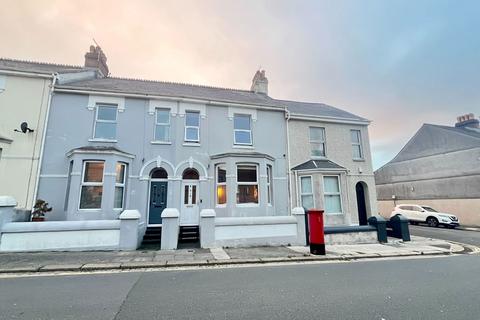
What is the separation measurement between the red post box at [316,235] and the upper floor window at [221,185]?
4.85 metres

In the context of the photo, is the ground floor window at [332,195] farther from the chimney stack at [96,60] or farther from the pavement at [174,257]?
the chimney stack at [96,60]

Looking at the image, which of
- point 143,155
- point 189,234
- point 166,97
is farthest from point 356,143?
point 143,155

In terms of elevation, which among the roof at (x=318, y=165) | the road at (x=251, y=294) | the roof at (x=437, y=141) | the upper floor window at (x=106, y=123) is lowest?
the road at (x=251, y=294)

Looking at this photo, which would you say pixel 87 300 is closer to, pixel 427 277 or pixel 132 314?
pixel 132 314

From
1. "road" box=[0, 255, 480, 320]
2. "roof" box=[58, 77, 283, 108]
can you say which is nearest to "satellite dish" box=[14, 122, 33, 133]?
"roof" box=[58, 77, 283, 108]

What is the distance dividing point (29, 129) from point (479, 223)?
30083 millimetres

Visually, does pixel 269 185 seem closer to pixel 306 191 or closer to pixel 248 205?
pixel 248 205

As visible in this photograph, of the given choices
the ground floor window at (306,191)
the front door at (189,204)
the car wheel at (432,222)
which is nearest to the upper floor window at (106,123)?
the front door at (189,204)

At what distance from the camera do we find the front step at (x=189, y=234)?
10.3m

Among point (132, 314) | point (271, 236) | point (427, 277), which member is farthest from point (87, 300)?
point (427, 277)

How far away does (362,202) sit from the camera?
1475cm

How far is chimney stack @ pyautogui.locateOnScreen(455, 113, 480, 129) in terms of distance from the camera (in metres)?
24.5

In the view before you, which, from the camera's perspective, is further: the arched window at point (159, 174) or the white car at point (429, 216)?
the white car at point (429, 216)

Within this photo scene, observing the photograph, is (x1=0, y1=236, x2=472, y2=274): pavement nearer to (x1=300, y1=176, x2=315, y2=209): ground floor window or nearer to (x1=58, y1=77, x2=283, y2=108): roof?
(x1=300, y1=176, x2=315, y2=209): ground floor window
